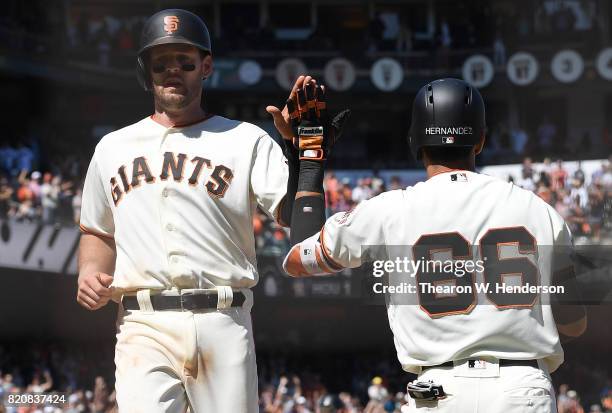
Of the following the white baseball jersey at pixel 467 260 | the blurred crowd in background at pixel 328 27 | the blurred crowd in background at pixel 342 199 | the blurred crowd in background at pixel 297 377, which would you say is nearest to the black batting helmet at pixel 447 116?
the white baseball jersey at pixel 467 260

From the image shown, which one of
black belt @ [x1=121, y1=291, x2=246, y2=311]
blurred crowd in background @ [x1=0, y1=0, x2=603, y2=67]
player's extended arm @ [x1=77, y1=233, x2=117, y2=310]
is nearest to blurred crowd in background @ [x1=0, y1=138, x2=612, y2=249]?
blurred crowd in background @ [x1=0, y1=0, x2=603, y2=67]

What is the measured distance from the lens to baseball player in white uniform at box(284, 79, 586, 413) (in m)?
3.20

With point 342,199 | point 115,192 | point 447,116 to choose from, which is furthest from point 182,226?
point 342,199

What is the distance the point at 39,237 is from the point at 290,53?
1002 cm

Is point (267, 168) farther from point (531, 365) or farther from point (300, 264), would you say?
point (531, 365)

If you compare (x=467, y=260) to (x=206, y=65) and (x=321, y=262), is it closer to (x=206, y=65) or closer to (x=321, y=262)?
(x=321, y=262)

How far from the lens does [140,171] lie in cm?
413

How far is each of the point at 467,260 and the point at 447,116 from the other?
504 millimetres

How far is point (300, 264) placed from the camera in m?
3.52

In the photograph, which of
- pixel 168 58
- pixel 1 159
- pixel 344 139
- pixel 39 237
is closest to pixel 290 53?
pixel 344 139

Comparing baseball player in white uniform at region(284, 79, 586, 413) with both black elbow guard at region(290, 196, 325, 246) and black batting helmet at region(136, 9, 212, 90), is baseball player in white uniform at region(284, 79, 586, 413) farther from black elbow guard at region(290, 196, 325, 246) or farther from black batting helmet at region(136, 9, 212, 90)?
black batting helmet at region(136, 9, 212, 90)

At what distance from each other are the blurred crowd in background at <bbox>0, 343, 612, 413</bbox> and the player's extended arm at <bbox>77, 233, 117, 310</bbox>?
11226 millimetres

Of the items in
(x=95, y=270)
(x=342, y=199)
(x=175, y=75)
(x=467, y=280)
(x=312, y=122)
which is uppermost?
(x=342, y=199)

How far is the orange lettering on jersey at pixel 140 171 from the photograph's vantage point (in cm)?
410
